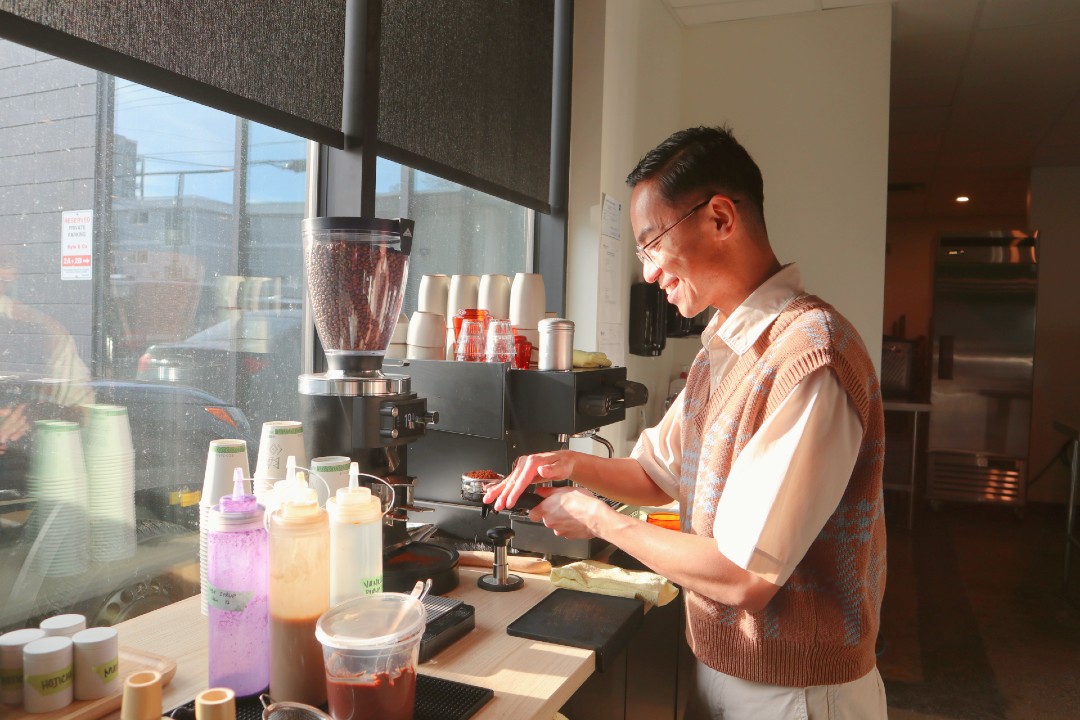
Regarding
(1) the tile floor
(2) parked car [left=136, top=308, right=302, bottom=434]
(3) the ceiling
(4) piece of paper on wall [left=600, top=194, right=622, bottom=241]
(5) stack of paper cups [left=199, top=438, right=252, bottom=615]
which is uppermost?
(3) the ceiling

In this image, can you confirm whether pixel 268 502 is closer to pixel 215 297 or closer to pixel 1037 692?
pixel 215 297

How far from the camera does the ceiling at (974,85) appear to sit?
3.51 m

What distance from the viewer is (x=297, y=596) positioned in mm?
1035

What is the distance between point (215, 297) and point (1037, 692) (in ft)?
11.2

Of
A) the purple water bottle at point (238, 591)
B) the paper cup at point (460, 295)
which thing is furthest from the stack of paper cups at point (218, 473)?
the paper cup at point (460, 295)

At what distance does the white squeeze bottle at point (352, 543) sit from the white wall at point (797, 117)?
2.11 metres

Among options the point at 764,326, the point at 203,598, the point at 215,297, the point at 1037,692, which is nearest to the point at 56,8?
the point at 215,297

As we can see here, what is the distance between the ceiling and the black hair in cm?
239

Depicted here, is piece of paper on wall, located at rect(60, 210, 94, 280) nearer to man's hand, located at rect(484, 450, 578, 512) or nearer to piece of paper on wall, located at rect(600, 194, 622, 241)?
man's hand, located at rect(484, 450, 578, 512)

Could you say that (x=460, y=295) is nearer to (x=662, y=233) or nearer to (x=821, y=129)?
(x=662, y=233)

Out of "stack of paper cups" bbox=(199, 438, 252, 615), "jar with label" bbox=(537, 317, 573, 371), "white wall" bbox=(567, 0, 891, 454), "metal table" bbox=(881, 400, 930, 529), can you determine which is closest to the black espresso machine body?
"jar with label" bbox=(537, 317, 573, 371)

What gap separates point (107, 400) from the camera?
1.46 m

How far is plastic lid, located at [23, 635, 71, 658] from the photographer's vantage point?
3.18 ft

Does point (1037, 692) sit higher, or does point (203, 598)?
point (203, 598)
